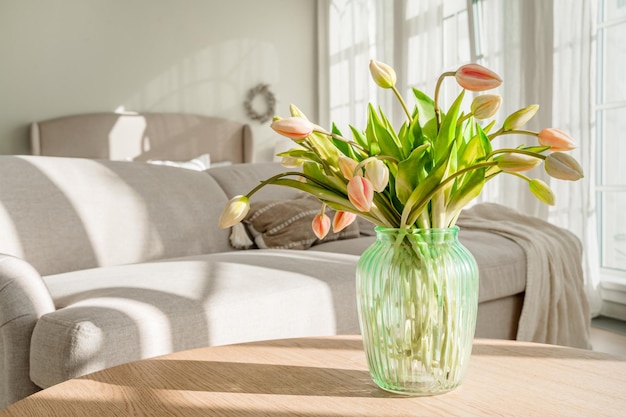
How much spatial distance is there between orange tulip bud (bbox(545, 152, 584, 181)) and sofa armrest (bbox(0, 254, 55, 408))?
4.05ft

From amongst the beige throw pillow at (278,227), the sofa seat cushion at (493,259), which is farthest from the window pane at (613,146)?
the beige throw pillow at (278,227)

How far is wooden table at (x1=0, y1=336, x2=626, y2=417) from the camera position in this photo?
30.5 inches

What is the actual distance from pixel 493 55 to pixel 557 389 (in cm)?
350

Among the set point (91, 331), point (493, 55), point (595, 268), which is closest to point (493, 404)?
point (91, 331)

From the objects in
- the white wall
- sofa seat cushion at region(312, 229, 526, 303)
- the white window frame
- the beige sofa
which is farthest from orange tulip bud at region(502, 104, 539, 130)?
the white wall

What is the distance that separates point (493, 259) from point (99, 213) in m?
1.46

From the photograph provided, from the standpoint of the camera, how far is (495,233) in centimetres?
271

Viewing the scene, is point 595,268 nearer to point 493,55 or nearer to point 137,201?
point 493,55

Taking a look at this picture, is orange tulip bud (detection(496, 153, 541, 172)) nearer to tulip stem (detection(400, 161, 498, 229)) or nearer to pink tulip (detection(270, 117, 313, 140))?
tulip stem (detection(400, 161, 498, 229))

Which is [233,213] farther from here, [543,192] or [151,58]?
[151,58]

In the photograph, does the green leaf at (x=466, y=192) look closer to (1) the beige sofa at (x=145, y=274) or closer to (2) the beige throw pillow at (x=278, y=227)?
(1) the beige sofa at (x=145, y=274)

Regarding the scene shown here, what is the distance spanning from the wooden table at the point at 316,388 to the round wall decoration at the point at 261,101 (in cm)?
500

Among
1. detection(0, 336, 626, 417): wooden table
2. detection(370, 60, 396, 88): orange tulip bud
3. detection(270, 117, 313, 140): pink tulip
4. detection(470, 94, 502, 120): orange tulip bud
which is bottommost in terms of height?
detection(0, 336, 626, 417): wooden table

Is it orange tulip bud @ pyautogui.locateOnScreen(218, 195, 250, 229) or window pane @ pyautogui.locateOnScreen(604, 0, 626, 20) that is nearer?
orange tulip bud @ pyautogui.locateOnScreen(218, 195, 250, 229)
